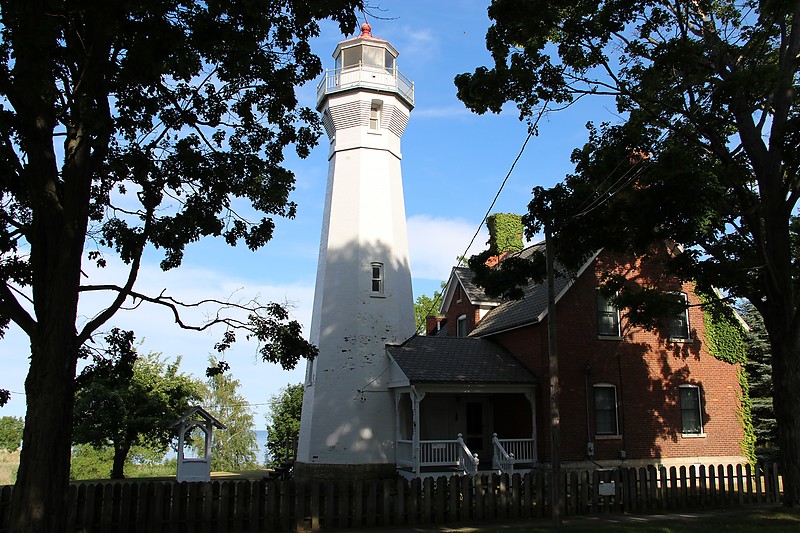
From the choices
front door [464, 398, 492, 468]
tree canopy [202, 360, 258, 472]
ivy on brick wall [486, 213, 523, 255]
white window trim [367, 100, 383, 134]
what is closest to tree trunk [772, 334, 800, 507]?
front door [464, 398, 492, 468]

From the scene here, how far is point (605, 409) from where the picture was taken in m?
21.5

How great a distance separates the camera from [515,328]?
22812 mm

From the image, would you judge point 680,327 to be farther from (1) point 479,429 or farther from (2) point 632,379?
(1) point 479,429

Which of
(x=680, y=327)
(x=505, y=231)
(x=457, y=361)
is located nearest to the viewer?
(x=457, y=361)

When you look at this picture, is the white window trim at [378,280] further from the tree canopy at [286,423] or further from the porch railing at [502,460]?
the tree canopy at [286,423]

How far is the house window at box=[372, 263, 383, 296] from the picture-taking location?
23625 mm

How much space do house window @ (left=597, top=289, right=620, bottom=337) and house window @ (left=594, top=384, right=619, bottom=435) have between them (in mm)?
1829

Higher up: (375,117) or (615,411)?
(375,117)

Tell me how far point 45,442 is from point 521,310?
17058 mm

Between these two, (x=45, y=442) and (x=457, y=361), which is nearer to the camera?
(x=45, y=442)

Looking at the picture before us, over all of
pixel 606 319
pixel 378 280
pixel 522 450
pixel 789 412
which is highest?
pixel 378 280

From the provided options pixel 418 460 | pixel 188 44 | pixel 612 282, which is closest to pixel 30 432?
pixel 188 44

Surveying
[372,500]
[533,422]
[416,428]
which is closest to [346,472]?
[416,428]

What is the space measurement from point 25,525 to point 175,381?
18.5m
